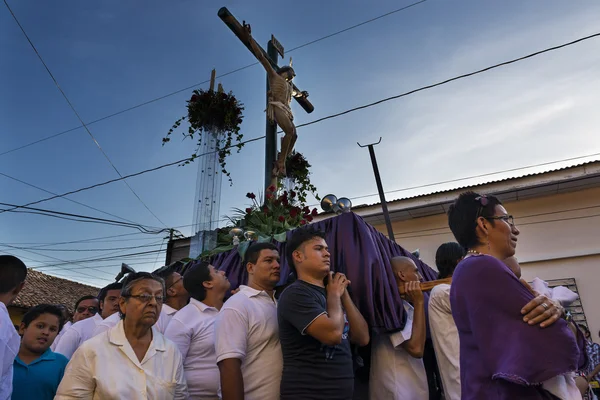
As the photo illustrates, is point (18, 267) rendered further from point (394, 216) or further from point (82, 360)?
point (394, 216)

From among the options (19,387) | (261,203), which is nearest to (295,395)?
(19,387)

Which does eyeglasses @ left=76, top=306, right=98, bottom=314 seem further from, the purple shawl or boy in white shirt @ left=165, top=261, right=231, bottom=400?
the purple shawl

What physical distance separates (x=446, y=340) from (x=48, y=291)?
72.8 feet

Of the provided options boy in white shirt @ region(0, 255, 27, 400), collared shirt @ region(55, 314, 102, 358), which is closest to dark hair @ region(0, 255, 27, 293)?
boy in white shirt @ region(0, 255, 27, 400)

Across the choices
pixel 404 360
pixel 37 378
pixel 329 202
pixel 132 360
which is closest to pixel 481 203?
pixel 404 360

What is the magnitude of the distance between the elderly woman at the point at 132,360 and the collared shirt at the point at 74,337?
1.23 metres

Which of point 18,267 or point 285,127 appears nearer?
point 18,267

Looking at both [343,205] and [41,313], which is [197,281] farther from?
[343,205]

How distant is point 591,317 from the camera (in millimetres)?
7887

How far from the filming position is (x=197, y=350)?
9.45ft

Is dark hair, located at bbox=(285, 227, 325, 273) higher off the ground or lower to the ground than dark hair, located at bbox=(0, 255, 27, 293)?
higher

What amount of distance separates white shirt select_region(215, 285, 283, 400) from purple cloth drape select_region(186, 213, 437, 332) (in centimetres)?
63

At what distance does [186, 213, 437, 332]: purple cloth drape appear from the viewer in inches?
109

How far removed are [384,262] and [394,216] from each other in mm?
7556
